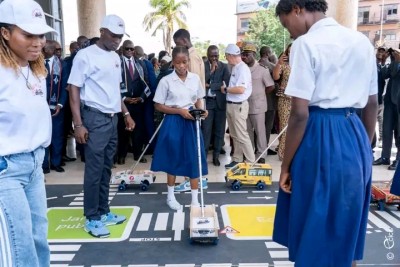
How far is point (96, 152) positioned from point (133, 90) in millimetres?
2857

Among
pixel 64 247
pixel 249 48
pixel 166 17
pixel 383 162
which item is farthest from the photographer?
pixel 166 17

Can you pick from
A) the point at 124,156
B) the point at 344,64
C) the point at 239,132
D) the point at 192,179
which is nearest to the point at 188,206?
the point at 192,179

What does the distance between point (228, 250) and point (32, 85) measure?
2135 millimetres

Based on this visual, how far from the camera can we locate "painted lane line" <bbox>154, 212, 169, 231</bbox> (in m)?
3.92

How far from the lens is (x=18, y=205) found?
1940 millimetres

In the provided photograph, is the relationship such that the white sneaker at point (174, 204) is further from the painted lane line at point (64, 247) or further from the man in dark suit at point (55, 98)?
the man in dark suit at point (55, 98)

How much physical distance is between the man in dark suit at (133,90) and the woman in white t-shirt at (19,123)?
158 inches

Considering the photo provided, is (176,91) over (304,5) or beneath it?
beneath

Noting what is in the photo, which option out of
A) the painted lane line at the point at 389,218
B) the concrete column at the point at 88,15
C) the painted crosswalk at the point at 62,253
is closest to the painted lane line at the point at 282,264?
the painted lane line at the point at 389,218

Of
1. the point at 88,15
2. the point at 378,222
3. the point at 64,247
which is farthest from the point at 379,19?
the point at 64,247

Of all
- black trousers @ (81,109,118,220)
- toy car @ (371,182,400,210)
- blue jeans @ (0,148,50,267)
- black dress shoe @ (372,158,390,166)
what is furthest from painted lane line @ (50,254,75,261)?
black dress shoe @ (372,158,390,166)

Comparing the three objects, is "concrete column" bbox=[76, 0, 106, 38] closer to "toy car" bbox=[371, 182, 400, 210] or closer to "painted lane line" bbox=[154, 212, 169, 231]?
"painted lane line" bbox=[154, 212, 169, 231]

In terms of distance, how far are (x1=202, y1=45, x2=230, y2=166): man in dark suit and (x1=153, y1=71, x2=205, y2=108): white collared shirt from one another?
2.10 m

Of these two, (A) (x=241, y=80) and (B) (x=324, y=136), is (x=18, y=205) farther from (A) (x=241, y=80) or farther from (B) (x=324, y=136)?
(A) (x=241, y=80)
